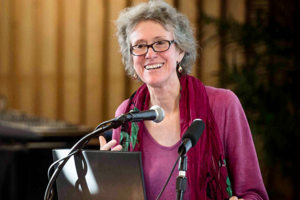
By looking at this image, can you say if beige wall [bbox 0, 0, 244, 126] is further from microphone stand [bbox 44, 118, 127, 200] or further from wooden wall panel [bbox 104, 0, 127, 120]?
microphone stand [bbox 44, 118, 127, 200]

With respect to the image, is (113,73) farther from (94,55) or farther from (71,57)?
(71,57)

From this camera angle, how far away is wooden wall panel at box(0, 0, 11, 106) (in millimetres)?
4566

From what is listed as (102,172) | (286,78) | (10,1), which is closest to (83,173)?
(102,172)

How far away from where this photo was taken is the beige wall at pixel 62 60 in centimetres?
452

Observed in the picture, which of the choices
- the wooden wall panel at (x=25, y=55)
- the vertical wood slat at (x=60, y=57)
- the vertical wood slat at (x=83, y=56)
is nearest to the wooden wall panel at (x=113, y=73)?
the vertical wood slat at (x=83, y=56)

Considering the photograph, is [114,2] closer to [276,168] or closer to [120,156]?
[276,168]

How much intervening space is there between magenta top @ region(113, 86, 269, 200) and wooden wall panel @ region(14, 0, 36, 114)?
3174 mm

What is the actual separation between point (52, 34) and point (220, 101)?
3.30 m

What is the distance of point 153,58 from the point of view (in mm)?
1646

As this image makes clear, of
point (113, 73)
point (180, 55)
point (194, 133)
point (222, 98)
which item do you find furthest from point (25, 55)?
point (194, 133)

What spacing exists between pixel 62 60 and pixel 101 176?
11.9 feet

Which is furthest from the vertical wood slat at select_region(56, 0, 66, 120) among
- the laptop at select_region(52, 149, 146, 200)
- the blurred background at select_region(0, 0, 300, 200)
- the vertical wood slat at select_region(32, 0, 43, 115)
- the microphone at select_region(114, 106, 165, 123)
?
the microphone at select_region(114, 106, 165, 123)

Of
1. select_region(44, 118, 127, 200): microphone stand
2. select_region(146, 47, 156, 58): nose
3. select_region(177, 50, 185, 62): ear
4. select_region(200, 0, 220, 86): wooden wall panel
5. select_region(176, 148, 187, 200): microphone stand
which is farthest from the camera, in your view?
select_region(200, 0, 220, 86): wooden wall panel

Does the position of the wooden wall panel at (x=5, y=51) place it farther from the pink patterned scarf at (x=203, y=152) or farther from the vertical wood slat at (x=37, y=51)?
the pink patterned scarf at (x=203, y=152)
